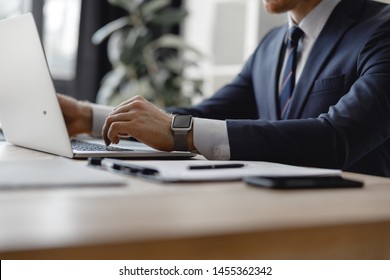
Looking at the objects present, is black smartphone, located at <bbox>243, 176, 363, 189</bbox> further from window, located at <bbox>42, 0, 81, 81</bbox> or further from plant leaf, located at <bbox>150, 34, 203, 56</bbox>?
window, located at <bbox>42, 0, 81, 81</bbox>

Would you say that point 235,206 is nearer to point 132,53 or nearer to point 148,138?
point 148,138

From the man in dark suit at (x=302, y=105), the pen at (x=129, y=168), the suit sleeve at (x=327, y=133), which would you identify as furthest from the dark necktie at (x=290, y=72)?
the pen at (x=129, y=168)

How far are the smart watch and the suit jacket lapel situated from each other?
496mm

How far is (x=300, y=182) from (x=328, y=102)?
77 cm

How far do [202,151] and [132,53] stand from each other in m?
2.24

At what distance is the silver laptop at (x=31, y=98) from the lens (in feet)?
3.12

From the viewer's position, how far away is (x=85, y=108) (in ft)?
4.98

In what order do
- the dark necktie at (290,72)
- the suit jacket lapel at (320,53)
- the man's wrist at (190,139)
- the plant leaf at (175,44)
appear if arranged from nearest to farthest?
the man's wrist at (190,139), the suit jacket lapel at (320,53), the dark necktie at (290,72), the plant leaf at (175,44)

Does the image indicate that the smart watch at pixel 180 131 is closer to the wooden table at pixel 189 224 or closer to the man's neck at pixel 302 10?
the wooden table at pixel 189 224

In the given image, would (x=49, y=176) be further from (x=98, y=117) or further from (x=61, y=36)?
(x=61, y=36)

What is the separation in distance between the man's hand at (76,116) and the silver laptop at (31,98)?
0.26 m

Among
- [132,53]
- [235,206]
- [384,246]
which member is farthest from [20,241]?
[132,53]

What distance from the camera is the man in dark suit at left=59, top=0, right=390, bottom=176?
1030mm

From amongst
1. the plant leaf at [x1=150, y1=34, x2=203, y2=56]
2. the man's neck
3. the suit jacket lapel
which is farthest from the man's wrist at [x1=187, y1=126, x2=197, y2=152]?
the plant leaf at [x1=150, y1=34, x2=203, y2=56]
